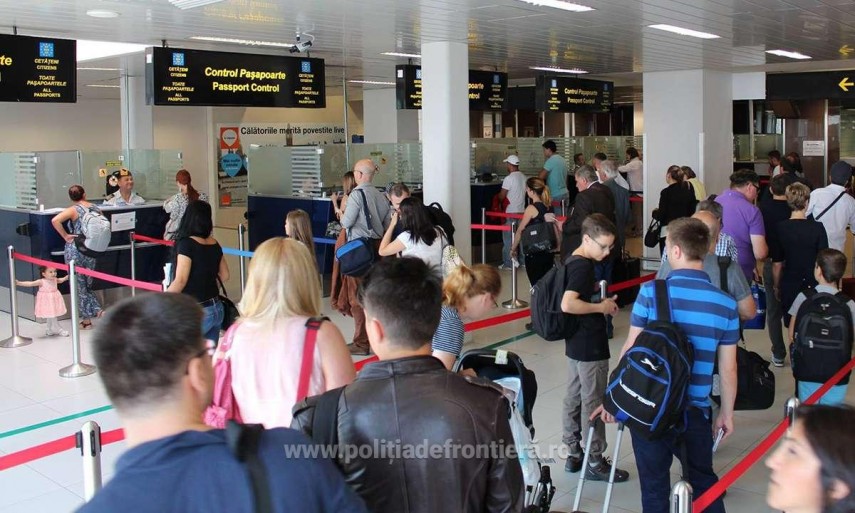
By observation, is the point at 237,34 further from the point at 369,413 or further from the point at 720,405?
the point at 369,413

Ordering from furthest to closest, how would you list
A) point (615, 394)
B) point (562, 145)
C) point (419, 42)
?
point (562, 145)
point (419, 42)
point (615, 394)

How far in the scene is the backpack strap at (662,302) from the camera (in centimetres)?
364

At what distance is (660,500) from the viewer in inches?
147

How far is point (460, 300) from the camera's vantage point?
3779mm

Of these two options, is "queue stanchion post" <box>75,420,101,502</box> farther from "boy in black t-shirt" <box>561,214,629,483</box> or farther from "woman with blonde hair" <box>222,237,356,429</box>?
"boy in black t-shirt" <box>561,214,629,483</box>

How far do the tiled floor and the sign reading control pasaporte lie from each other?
268cm

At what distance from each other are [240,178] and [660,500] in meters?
18.5

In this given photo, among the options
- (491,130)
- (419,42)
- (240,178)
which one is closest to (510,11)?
(419,42)

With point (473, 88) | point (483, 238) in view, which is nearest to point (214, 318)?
point (483, 238)

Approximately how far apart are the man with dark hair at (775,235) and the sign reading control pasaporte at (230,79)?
17.3 ft

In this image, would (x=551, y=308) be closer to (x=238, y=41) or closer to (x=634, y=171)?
(x=238, y=41)

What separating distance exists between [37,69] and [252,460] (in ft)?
26.7

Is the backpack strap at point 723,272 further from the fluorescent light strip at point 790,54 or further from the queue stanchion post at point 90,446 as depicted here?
the fluorescent light strip at point 790,54

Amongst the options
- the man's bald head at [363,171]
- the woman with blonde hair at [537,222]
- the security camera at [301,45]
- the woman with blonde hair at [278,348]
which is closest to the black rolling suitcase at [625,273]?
the woman with blonde hair at [537,222]
